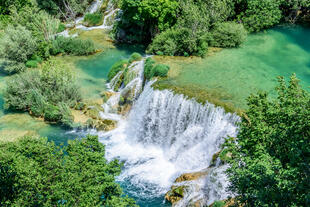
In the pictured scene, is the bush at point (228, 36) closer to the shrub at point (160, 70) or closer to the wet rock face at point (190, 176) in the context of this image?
the shrub at point (160, 70)

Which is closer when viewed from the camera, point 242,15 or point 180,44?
point 180,44

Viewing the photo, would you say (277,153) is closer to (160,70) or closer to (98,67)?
(160,70)

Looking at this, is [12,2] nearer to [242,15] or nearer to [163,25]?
[163,25]

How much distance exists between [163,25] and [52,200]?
24640 millimetres

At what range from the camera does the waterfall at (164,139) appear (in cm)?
Result: 2098

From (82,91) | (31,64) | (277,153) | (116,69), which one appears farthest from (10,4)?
(277,153)

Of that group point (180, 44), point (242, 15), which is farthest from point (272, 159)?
point (242, 15)

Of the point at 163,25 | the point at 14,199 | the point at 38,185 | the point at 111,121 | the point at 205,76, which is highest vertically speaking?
the point at 163,25

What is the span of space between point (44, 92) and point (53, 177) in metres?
15.3

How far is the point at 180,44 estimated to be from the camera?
30859mm

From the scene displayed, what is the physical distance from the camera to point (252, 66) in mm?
28516

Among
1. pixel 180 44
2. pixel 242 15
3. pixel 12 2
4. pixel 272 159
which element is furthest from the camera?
pixel 12 2

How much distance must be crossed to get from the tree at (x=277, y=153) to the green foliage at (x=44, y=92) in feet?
57.7

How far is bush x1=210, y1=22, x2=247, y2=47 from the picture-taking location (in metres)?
31.7
